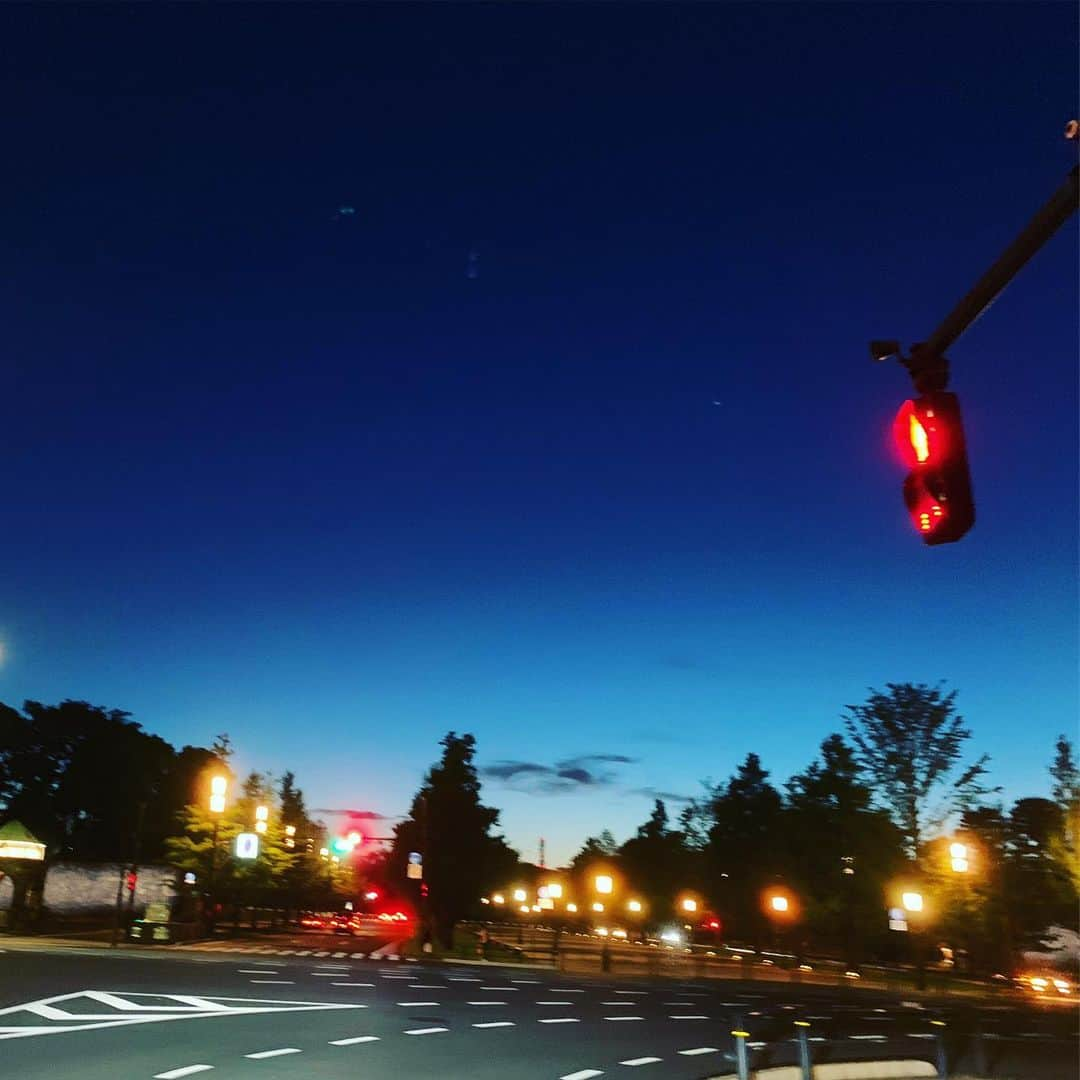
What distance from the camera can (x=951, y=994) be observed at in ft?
139

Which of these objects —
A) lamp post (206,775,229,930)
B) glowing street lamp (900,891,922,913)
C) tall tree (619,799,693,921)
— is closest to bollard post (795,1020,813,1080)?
glowing street lamp (900,891,922,913)

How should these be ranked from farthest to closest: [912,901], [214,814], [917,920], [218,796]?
[214,814], [917,920], [218,796], [912,901]

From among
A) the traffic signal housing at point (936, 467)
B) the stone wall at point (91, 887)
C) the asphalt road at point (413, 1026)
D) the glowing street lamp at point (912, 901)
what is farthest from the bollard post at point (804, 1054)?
the stone wall at point (91, 887)

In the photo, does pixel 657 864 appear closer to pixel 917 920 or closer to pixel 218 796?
pixel 917 920

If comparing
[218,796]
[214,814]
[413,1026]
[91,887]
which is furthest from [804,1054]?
[91,887]

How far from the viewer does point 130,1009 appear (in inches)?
742

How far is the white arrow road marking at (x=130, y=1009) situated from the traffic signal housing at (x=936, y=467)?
15846 mm

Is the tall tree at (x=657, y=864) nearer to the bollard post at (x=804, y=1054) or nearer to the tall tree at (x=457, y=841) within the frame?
the tall tree at (x=457, y=841)

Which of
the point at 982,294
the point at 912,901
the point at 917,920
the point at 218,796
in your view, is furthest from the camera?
the point at 917,920

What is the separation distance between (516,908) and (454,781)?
284 feet

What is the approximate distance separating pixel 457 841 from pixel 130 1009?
47.8m

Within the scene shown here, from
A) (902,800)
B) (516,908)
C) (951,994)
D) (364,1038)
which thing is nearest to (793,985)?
(951,994)

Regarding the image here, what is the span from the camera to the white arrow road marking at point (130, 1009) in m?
16.3

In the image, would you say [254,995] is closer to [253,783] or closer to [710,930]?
[253,783]
